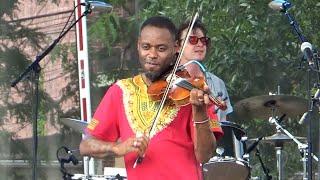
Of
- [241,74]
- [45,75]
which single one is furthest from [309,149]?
[45,75]

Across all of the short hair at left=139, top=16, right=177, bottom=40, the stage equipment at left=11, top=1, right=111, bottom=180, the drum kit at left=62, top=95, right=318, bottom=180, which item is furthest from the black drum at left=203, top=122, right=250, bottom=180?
the short hair at left=139, top=16, right=177, bottom=40

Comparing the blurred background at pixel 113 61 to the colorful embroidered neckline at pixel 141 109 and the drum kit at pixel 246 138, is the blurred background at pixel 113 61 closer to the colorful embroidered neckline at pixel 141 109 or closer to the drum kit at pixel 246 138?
the drum kit at pixel 246 138

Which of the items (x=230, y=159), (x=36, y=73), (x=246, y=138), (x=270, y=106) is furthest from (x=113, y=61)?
(x=230, y=159)

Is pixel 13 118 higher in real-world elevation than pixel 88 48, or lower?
lower

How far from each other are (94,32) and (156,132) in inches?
168

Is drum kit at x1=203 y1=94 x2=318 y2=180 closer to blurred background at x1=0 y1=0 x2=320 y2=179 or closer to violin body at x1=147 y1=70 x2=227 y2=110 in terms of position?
blurred background at x1=0 y1=0 x2=320 y2=179

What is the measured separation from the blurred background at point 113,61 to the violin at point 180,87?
426 cm

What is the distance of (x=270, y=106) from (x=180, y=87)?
3.31 m

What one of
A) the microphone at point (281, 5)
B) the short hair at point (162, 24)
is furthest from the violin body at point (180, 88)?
the microphone at point (281, 5)

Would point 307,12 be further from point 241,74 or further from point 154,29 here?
point 154,29

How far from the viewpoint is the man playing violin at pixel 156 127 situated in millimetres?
3098

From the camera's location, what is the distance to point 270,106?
6.35 metres

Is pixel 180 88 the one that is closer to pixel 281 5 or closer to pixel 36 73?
pixel 281 5

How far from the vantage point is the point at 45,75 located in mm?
7582
